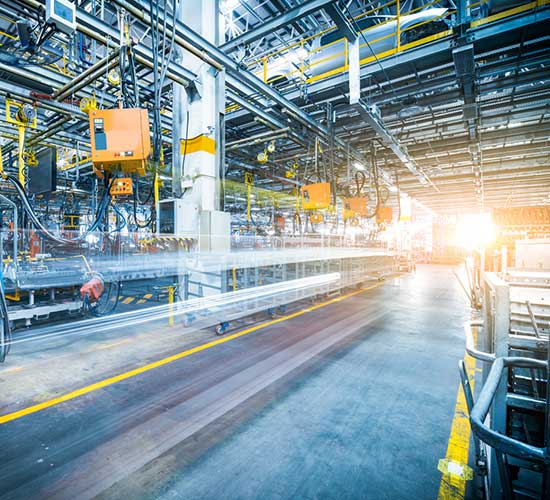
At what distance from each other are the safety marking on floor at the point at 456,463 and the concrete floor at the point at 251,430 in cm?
6

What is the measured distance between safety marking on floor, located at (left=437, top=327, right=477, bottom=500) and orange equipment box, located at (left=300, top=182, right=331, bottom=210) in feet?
16.9

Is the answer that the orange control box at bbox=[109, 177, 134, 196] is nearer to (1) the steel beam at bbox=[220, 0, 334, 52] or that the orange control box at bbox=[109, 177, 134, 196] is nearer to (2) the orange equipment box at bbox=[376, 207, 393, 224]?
(1) the steel beam at bbox=[220, 0, 334, 52]

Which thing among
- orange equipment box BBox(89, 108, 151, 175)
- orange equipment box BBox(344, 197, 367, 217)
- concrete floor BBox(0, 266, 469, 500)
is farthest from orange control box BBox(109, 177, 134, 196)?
orange equipment box BBox(344, 197, 367, 217)

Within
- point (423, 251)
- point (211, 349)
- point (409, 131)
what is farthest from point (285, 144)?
point (423, 251)

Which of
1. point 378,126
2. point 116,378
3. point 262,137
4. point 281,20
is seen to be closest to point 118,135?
point 116,378

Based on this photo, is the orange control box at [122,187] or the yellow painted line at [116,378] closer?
the yellow painted line at [116,378]

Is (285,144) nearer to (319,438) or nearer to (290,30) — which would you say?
(290,30)

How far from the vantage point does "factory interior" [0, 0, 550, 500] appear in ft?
6.88

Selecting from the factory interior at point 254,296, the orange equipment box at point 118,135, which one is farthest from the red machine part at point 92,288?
the orange equipment box at point 118,135

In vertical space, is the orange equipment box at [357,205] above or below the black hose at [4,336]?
above

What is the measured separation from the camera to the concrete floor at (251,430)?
200 cm

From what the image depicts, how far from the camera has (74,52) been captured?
19.2 feet

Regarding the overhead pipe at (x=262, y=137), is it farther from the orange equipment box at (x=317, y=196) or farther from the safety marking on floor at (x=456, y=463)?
the safety marking on floor at (x=456, y=463)

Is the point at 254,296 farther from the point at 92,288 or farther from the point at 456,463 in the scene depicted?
the point at 456,463
